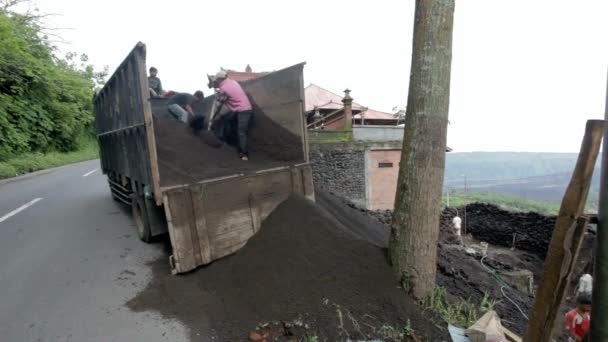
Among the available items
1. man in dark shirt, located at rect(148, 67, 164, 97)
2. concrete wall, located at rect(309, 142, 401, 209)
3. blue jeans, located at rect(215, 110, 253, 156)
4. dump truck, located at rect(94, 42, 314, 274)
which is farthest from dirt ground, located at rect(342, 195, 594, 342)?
man in dark shirt, located at rect(148, 67, 164, 97)

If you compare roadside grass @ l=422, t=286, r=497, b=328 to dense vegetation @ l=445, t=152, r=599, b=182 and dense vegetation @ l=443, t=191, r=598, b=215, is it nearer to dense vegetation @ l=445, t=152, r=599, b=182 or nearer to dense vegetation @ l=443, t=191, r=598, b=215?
dense vegetation @ l=443, t=191, r=598, b=215

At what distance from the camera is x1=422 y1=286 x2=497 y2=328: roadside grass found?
321 cm

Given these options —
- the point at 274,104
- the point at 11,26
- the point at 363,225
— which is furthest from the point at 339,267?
the point at 11,26

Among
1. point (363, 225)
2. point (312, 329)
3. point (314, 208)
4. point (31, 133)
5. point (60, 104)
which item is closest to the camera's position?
point (312, 329)

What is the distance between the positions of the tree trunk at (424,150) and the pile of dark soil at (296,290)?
32 cm

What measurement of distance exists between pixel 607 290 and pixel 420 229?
193 cm

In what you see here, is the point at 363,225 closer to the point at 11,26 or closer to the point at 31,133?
the point at 11,26

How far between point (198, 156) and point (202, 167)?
0.52 m

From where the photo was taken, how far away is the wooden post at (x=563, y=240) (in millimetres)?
1667

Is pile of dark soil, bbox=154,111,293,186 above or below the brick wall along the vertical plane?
above

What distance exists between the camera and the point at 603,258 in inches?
53.8

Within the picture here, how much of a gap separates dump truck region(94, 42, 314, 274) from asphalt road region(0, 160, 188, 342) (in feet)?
1.82

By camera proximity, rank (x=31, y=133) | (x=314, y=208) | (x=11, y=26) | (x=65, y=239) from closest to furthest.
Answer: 1. (x=314, y=208)
2. (x=65, y=239)
3. (x=11, y=26)
4. (x=31, y=133)

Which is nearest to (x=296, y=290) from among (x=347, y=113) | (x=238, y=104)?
(x=238, y=104)
